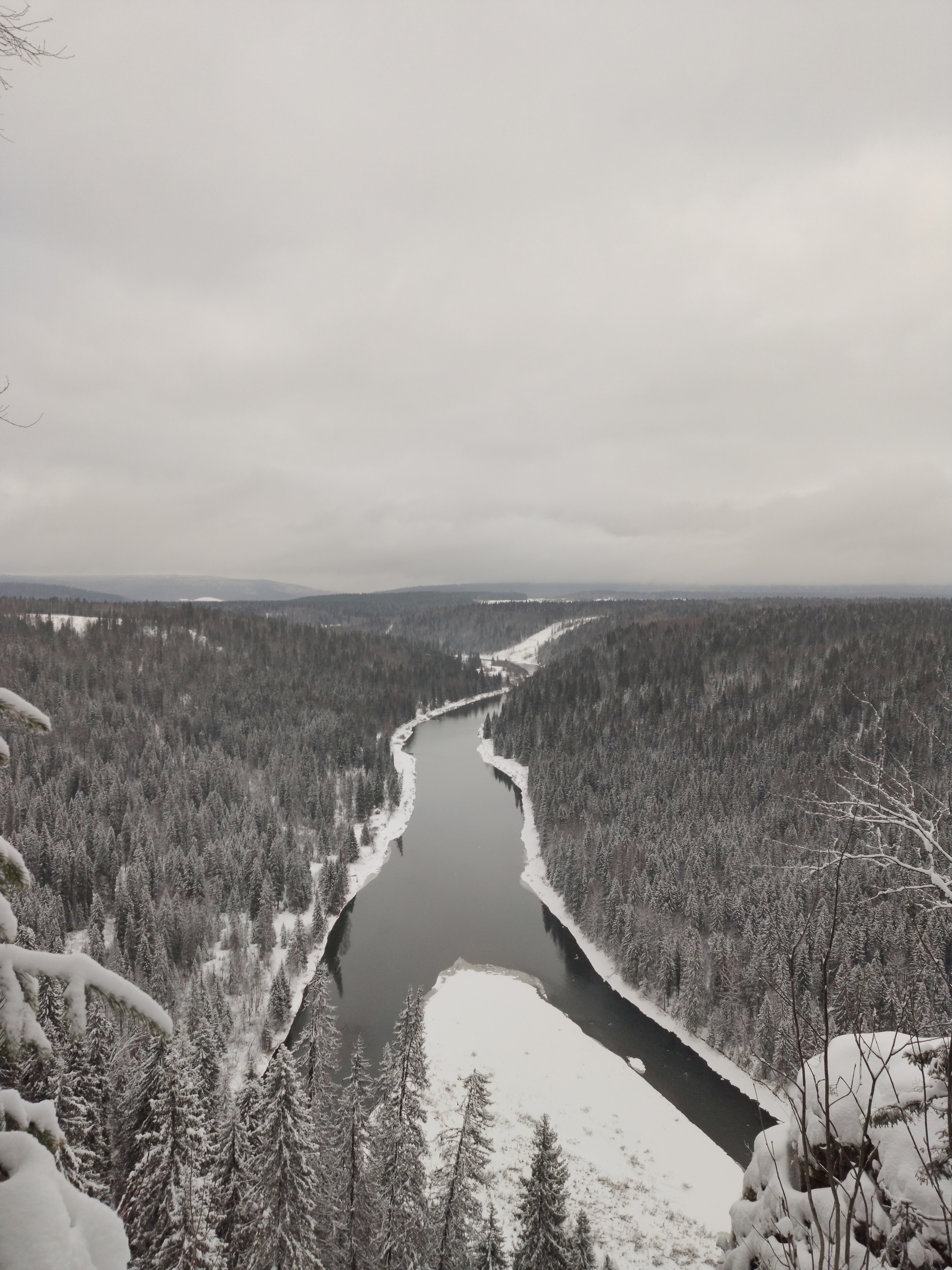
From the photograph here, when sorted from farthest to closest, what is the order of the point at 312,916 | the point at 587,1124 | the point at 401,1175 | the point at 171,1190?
1. the point at 312,916
2. the point at 587,1124
3. the point at 401,1175
4. the point at 171,1190

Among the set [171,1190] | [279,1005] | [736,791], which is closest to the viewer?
[171,1190]

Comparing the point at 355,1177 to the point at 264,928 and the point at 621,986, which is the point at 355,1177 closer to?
the point at 621,986

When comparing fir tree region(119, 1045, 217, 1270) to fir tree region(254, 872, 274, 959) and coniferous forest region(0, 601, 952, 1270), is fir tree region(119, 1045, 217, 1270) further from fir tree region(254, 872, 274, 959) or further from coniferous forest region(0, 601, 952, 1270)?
fir tree region(254, 872, 274, 959)

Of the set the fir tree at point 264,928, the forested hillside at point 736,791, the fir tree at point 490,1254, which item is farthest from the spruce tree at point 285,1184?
the fir tree at point 264,928

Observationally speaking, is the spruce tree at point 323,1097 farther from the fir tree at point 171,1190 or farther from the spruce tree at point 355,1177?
the fir tree at point 171,1190

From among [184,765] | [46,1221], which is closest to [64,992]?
[46,1221]
